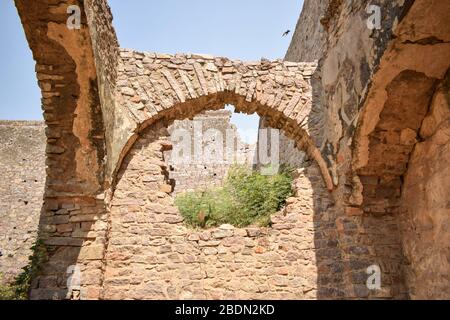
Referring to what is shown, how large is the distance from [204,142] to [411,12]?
10.6 m

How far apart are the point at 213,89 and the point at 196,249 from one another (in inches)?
84.6

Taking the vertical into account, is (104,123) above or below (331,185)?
above

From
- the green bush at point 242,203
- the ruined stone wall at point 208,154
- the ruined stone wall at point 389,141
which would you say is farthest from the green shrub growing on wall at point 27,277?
the ruined stone wall at point 208,154

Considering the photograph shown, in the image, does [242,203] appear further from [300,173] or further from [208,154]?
[208,154]

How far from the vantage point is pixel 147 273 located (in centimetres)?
409

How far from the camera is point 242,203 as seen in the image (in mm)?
5266

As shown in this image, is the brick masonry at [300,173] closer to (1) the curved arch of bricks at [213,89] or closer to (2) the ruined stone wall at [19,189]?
(1) the curved arch of bricks at [213,89]

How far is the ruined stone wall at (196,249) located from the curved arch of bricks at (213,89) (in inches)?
17.6

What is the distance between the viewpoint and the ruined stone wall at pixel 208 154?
11828 mm

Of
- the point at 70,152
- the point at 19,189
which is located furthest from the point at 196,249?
the point at 19,189

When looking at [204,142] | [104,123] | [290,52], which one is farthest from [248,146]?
[104,123]

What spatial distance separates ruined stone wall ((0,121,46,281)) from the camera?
10484mm
